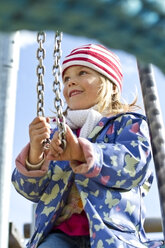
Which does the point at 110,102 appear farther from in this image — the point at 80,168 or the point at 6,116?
the point at 80,168

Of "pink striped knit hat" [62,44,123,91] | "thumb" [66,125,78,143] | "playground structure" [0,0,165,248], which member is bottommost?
"playground structure" [0,0,165,248]

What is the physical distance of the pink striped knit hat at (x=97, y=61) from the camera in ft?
5.25

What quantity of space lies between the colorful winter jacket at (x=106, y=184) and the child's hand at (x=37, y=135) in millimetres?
38

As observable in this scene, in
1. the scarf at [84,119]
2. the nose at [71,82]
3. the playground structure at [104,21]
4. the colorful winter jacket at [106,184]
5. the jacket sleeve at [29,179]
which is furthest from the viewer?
the nose at [71,82]

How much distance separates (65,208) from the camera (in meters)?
1.31

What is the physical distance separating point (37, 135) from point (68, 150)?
16 cm

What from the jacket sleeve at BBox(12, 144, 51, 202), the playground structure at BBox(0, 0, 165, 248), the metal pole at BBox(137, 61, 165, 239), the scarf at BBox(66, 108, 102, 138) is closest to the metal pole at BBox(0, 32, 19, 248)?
the jacket sleeve at BBox(12, 144, 51, 202)

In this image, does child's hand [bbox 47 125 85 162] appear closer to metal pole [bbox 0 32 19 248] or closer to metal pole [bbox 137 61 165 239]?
metal pole [bbox 137 61 165 239]

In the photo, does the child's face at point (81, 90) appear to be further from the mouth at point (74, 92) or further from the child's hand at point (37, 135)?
the child's hand at point (37, 135)

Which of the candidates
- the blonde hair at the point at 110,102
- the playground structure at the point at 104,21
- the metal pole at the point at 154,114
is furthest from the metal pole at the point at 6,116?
the playground structure at the point at 104,21

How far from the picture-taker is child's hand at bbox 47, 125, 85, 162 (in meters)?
1.00

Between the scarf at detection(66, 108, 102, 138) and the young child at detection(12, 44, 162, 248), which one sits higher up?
the scarf at detection(66, 108, 102, 138)

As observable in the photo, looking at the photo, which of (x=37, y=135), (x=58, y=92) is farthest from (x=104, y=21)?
(x=37, y=135)

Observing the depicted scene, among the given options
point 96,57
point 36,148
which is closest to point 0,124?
point 36,148
